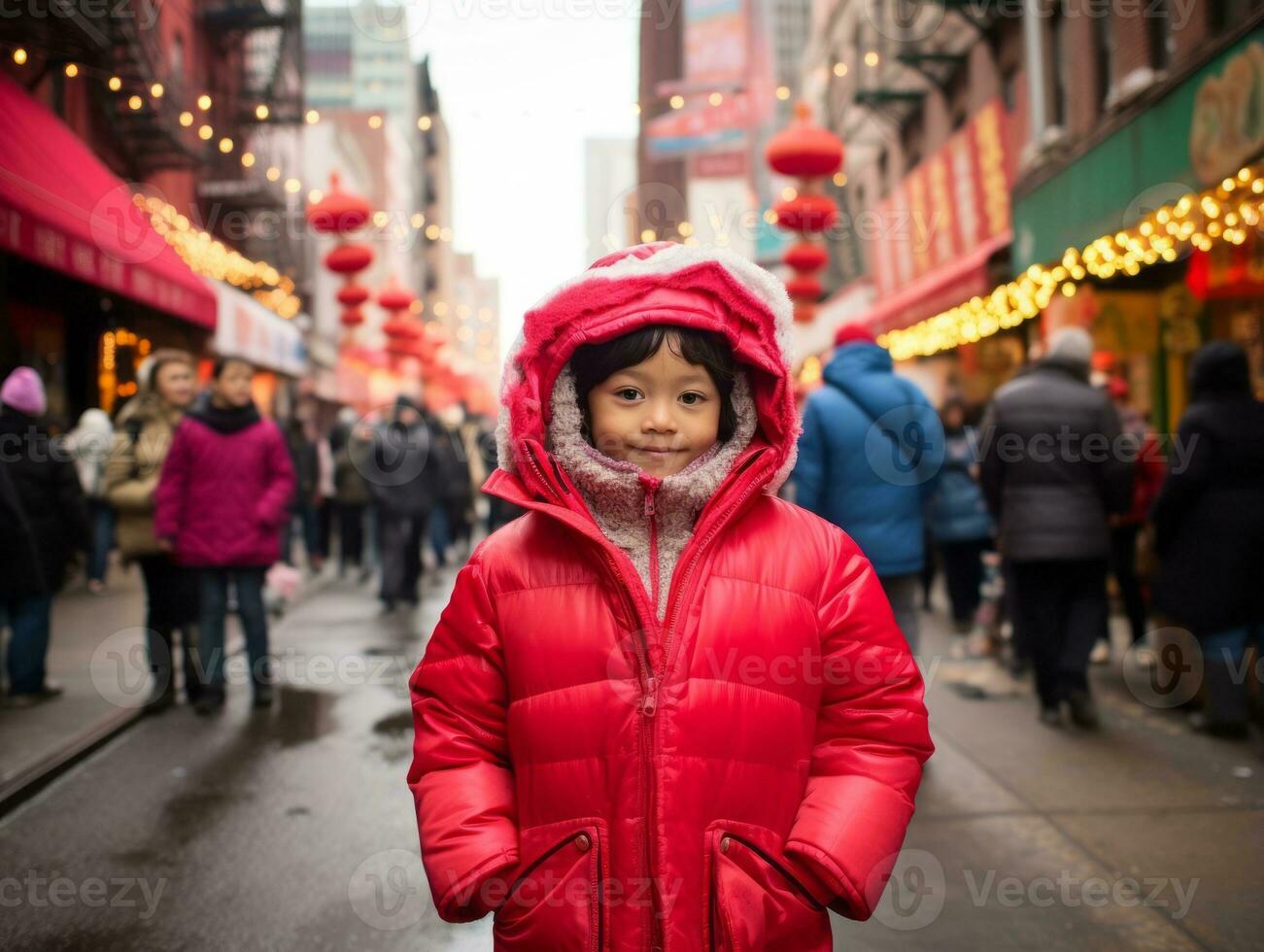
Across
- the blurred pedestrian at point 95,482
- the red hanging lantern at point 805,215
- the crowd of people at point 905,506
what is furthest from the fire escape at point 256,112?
the crowd of people at point 905,506

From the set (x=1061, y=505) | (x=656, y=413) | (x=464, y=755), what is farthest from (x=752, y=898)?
(x=1061, y=505)

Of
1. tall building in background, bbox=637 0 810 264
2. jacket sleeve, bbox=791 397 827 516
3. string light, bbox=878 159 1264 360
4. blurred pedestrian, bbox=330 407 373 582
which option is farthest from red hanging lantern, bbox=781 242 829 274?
jacket sleeve, bbox=791 397 827 516

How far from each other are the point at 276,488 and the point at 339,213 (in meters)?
5.53

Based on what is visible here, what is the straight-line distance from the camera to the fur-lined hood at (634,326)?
1979mm

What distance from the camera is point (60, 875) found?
4145mm

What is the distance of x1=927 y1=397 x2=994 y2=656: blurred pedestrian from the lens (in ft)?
28.6

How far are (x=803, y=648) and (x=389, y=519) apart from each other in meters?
9.52

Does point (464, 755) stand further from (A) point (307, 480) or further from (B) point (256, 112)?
(B) point (256, 112)

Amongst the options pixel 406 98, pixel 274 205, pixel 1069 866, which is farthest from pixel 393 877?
pixel 406 98

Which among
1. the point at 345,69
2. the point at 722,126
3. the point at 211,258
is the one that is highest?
the point at 345,69

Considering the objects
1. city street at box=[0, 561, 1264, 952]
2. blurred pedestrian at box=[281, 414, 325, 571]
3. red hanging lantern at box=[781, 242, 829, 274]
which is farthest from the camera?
blurred pedestrian at box=[281, 414, 325, 571]

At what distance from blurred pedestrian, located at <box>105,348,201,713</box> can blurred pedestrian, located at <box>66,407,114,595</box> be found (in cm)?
490

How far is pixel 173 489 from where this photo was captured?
6.55 metres

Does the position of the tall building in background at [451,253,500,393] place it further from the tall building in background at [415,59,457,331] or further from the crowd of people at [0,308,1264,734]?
the tall building in background at [415,59,457,331]
